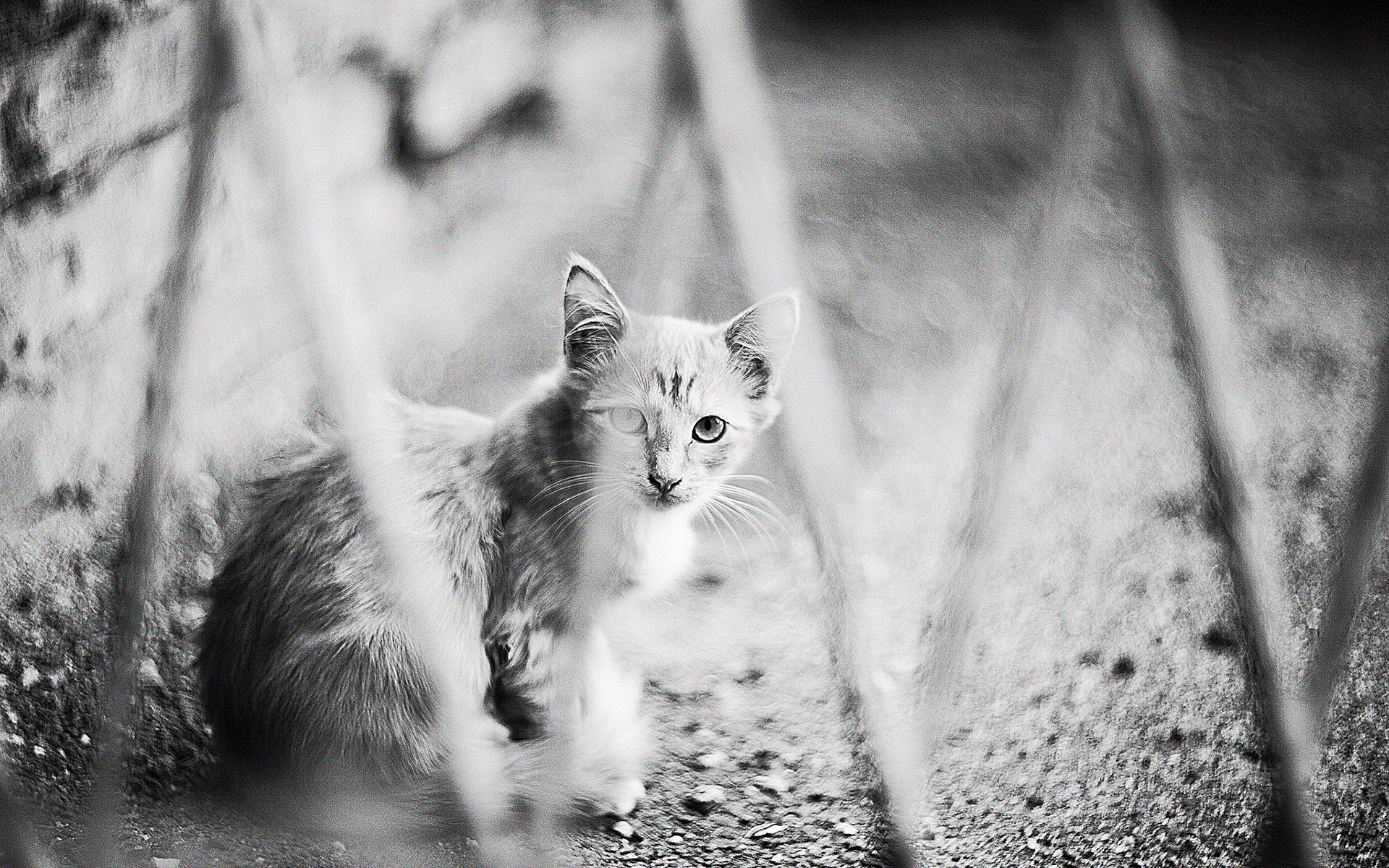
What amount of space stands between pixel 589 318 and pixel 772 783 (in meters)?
0.58

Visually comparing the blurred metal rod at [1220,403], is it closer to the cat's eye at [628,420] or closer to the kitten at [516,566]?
the kitten at [516,566]

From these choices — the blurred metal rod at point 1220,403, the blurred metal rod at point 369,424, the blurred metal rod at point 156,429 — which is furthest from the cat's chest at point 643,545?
the blurred metal rod at point 1220,403

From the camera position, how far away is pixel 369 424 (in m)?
1.08

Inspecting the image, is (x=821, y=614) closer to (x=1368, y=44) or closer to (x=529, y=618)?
(x=529, y=618)

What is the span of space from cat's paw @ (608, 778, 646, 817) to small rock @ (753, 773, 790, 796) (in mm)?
139

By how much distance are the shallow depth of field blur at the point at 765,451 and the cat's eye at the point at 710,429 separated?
15 cm

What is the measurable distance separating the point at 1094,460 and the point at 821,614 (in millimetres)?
428

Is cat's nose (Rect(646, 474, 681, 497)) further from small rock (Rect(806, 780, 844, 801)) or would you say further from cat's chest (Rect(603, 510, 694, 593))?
small rock (Rect(806, 780, 844, 801))

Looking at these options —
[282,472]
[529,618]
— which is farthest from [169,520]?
[529,618]

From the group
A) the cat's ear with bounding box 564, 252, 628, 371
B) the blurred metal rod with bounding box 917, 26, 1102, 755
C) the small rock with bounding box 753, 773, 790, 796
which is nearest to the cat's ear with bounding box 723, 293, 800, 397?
the cat's ear with bounding box 564, 252, 628, 371

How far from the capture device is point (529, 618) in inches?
40.2

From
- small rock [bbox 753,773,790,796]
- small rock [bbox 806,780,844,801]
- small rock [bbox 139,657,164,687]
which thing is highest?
small rock [bbox 139,657,164,687]

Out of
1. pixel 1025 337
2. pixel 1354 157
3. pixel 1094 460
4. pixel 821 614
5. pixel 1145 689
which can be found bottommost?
pixel 1145 689

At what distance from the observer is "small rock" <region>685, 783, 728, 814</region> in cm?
104
